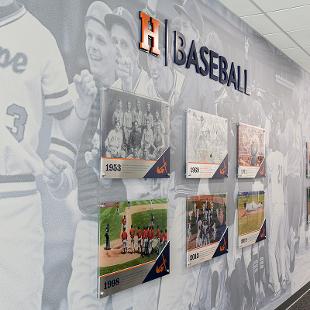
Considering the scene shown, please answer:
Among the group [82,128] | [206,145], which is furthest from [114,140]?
[206,145]

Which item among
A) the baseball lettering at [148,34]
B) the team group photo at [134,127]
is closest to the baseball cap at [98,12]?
the baseball lettering at [148,34]

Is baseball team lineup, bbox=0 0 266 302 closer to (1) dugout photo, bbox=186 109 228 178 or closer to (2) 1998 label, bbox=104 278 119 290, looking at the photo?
(2) 1998 label, bbox=104 278 119 290

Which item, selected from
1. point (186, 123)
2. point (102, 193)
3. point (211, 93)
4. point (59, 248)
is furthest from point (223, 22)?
point (59, 248)

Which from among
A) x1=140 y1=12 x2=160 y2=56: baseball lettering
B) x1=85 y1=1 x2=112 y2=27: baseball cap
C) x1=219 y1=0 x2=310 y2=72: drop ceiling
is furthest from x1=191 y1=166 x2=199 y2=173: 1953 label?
x1=219 y1=0 x2=310 y2=72: drop ceiling

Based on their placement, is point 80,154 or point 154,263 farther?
point 154,263

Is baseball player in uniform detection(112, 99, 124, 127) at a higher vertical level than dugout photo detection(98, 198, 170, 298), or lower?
higher

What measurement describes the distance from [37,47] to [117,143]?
72cm

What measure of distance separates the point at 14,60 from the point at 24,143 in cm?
38

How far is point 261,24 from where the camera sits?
13.1 feet

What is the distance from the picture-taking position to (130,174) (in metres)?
2.51

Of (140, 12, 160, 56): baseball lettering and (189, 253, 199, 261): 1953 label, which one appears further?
(189, 253, 199, 261): 1953 label

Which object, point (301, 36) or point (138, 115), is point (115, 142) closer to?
point (138, 115)

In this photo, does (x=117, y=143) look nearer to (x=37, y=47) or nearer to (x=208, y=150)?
(x=37, y=47)

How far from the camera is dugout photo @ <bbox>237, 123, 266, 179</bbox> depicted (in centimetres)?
386
